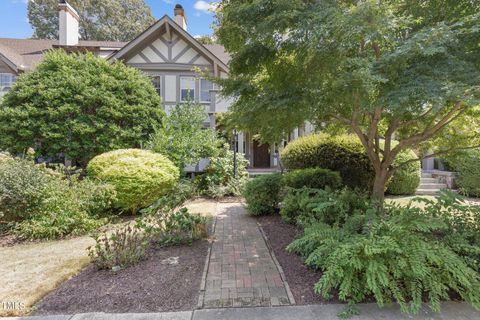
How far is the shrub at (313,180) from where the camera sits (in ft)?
22.5

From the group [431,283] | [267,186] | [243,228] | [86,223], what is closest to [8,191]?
[86,223]

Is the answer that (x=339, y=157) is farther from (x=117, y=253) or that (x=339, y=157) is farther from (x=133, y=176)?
(x=117, y=253)

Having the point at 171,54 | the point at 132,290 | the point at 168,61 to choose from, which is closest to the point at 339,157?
the point at 132,290

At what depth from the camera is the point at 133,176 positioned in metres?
6.84

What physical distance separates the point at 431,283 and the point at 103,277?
3822mm

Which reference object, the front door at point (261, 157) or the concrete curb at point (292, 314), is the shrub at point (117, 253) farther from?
the front door at point (261, 157)

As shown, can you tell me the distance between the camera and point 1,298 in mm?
3133

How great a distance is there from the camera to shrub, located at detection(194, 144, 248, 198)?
9.81 metres

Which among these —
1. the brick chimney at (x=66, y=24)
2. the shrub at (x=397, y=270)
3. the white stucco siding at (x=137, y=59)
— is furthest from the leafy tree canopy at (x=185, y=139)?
the brick chimney at (x=66, y=24)

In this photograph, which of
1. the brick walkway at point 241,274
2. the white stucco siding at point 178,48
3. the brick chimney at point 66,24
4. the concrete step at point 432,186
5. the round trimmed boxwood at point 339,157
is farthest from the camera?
the brick chimney at point 66,24

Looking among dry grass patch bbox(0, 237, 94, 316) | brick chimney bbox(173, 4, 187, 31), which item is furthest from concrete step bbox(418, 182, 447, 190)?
brick chimney bbox(173, 4, 187, 31)

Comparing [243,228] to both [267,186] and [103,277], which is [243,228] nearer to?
[267,186]

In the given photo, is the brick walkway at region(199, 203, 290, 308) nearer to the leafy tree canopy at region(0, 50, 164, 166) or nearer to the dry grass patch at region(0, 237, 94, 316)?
the dry grass patch at region(0, 237, 94, 316)

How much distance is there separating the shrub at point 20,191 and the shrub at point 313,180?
216 inches
